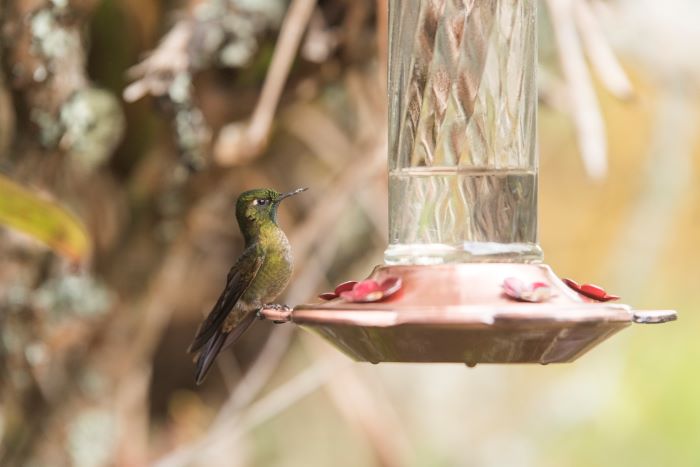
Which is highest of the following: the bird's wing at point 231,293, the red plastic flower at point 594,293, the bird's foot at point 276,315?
the red plastic flower at point 594,293

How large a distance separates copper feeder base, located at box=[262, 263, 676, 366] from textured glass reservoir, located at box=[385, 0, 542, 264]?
0.48 ft

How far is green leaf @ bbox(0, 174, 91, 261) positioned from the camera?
1952mm

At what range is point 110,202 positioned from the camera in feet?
9.16

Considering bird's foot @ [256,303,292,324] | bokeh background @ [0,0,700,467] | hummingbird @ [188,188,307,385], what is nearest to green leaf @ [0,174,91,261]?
bokeh background @ [0,0,700,467]

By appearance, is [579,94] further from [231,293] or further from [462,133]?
[231,293]

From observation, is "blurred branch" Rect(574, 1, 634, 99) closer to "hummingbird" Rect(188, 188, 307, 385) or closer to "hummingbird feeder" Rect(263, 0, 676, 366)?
"hummingbird feeder" Rect(263, 0, 676, 366)

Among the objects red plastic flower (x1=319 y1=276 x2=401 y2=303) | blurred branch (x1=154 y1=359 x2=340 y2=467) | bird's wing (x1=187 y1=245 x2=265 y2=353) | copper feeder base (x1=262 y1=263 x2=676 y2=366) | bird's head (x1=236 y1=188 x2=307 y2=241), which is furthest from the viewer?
blurred branch (x1=154 y1=359 x2=340 y2=467)

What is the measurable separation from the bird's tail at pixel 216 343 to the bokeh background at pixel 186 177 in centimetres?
36

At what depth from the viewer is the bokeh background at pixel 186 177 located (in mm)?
2410

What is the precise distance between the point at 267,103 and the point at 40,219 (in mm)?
641

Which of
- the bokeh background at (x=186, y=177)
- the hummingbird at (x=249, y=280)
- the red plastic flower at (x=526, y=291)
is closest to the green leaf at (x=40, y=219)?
the bokeh background at (x=186, y=177)

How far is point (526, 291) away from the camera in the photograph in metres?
1.32

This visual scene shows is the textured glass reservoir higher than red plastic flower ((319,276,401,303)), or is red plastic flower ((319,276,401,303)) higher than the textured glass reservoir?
the textured glass reservoir

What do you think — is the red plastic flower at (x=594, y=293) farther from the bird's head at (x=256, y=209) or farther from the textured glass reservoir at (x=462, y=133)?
the bird's head at (x=256, y=209)
